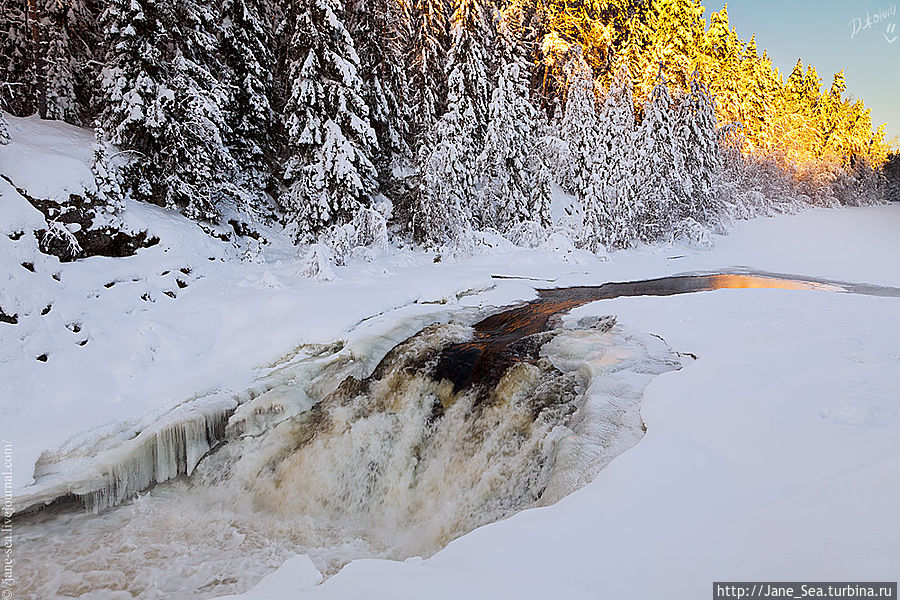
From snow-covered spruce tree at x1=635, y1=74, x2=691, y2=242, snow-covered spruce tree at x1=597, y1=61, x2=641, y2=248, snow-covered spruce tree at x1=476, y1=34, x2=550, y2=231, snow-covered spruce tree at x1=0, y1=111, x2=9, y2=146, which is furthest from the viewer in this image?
snow-covered spruce tree at x1=635, y1=74, x2=691, y2=242

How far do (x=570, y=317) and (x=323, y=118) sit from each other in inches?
301

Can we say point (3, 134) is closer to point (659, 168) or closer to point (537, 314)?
point (537, 314)

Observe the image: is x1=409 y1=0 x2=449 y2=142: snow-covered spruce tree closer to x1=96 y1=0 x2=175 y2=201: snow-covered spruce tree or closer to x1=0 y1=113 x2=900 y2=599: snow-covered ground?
x1=0 y1=113 x2=900 y2=599: snow-covered ground

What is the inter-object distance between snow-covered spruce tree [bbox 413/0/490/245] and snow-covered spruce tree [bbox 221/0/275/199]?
14.6ft

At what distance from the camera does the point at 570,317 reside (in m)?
7.24

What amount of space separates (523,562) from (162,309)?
7.13 meters

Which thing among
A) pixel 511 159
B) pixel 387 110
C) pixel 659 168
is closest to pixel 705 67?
pixel 659 168

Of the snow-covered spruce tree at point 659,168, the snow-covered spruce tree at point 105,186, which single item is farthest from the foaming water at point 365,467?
the snow-covered spruce tree at point 659,168

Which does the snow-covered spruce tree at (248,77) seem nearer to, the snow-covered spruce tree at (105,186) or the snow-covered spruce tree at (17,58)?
the snow-covered spruce tree at (105,186)

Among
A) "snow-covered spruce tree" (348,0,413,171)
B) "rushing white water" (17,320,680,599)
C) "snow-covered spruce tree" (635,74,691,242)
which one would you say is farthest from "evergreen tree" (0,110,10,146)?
"snow-covered spruce tree" (635,74,691,242)

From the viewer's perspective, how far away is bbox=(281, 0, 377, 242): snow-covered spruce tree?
1036cm

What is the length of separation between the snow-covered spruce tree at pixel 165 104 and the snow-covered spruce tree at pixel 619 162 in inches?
468

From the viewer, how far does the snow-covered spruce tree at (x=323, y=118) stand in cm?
1036

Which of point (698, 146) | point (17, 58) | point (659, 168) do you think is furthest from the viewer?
point (698, 146)
